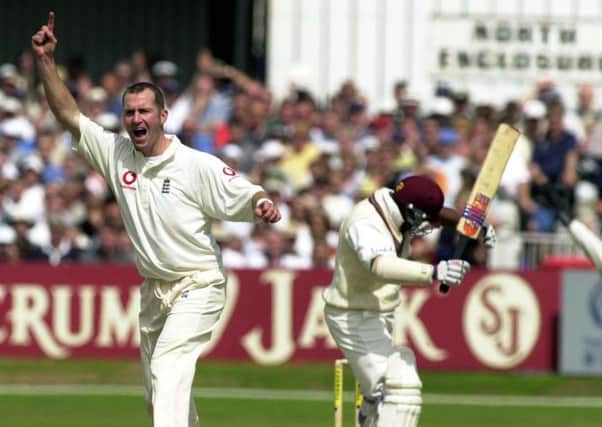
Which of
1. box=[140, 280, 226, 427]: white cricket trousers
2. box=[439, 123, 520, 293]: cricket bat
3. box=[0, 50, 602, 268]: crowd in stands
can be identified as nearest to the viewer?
box=[140, 280, 226, 427]: white cricket trousers

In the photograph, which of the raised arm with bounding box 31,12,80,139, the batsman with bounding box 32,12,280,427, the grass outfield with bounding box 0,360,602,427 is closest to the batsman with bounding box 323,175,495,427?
→ the batsman with bounding box 32,12,280,427

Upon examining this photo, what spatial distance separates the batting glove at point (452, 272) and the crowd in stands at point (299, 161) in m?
6.65

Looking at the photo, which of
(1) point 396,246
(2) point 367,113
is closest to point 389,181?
(2) point 367,113

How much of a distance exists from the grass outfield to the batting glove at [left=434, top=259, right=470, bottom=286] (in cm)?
461

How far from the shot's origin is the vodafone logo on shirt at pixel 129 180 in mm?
9570

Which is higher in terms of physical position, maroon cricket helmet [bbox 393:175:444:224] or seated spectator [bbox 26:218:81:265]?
maroon cricket helmet [bbox 393:175:444:224]

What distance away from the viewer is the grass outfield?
46.3 ft

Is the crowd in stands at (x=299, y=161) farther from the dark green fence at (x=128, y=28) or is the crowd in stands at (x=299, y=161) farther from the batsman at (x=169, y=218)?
the batsman at (x=169, y=218)

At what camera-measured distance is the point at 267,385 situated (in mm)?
→ 16594

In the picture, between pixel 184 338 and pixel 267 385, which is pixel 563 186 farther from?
pixel 184 338

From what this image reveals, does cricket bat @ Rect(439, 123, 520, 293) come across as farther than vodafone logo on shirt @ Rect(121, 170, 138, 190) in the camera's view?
Yes

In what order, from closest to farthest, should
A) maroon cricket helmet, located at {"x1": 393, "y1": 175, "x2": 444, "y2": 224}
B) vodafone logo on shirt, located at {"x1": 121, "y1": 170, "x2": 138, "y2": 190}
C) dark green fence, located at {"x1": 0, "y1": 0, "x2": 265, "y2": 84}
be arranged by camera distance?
1. vodafone logo on shirt, located at {"x1": 121, "y1": 170, "x2": 138, "y2": 190}
2. maroon cricket helmet, located at {"x1": 393, "y1": 175, "x2": 444, "y2": 224}
3. dark green fence, located at {"x1": 0, "y1": 0, "x2": 265, "y2": 84}

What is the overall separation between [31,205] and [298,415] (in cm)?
392

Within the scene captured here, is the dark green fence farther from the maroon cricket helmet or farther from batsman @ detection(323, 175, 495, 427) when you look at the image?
the maroon cricket helmet
